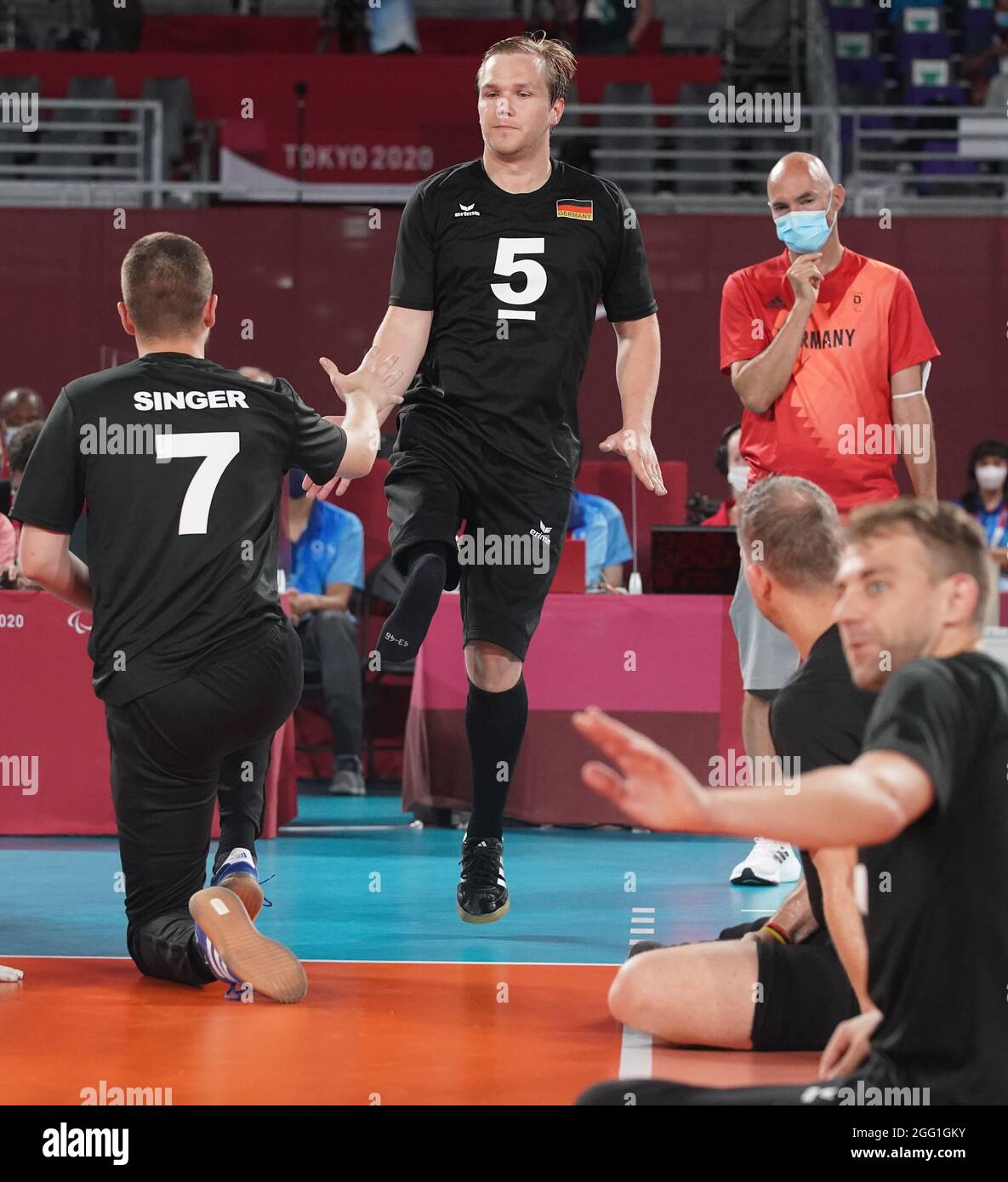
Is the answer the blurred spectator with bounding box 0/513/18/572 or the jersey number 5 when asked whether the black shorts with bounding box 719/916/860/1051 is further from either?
the blurred spectator with bounding box 0/513/18/572

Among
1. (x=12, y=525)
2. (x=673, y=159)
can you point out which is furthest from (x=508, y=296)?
(x=673, y=159)

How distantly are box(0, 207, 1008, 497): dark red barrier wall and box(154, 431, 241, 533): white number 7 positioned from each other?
7.79 metres

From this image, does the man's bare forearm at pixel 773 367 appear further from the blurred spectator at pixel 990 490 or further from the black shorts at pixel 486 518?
the blurred spectator at pixel 990 490

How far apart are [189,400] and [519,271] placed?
107cm

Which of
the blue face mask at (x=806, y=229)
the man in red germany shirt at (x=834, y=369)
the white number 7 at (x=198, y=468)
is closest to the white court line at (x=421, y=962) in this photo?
the white number 7 at (x=198, y=468)

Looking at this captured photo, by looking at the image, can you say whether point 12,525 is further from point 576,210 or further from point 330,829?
point 576,210

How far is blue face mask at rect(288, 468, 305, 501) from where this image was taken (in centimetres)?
862

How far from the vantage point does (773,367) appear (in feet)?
17.1

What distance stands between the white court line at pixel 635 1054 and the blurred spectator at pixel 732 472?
13.7ft

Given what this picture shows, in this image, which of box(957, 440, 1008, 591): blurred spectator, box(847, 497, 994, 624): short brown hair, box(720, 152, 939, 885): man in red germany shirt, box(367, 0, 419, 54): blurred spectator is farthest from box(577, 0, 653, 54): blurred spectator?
box(847, 497, 994, 624): short brown hair

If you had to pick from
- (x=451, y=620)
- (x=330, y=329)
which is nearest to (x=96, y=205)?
(x=330, y=329)

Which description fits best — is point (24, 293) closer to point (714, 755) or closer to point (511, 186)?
point (714, 755)

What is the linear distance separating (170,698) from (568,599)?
3450mm

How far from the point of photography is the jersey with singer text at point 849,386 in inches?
205
